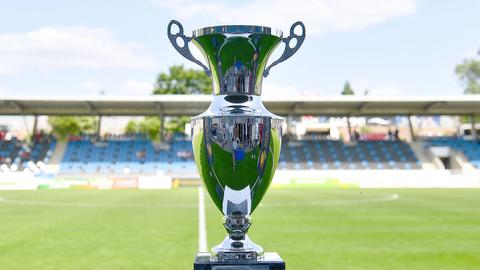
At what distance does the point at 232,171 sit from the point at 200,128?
33 cm

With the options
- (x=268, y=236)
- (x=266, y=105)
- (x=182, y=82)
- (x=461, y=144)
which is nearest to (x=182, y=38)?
(x=268, y=236)

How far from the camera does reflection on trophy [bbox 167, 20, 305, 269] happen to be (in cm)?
337

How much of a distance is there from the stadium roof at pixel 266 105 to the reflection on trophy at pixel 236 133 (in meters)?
27.4

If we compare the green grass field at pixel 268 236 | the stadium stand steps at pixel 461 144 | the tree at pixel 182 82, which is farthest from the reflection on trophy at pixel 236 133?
the tree at pixel 182 82

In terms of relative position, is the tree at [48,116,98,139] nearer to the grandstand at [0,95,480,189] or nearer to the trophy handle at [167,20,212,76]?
the grandstand at [0,95,480,189]

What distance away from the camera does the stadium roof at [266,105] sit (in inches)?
1271

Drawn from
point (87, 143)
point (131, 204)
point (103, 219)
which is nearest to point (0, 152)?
point (87, 143)

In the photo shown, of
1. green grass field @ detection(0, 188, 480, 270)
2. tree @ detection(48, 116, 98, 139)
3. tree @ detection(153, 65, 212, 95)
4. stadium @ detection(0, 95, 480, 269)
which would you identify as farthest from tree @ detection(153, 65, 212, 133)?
green grass field @ detection(0, 188, 480, 270)

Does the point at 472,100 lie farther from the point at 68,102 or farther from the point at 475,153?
the point at 68,102

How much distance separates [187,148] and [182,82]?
20353 millimetres

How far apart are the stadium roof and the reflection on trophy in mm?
27432

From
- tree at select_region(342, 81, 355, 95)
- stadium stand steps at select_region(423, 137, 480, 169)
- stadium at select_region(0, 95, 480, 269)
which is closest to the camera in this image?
stadium at select_region(0, 95, 480, 269)

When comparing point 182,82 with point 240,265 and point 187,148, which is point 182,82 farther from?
point 240,265

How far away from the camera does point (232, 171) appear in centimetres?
343
